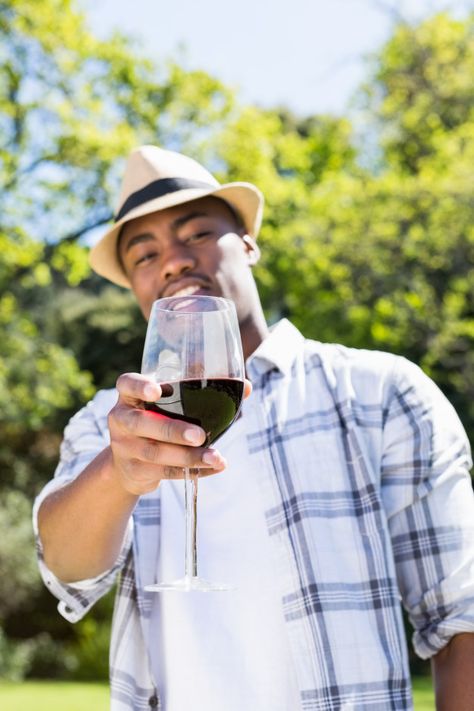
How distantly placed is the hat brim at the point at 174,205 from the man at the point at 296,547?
0.20 m

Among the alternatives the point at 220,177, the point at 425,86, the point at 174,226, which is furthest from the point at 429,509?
the point at 425,86

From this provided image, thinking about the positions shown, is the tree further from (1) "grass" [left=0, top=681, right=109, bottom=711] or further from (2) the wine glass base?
(2) the wine glass base

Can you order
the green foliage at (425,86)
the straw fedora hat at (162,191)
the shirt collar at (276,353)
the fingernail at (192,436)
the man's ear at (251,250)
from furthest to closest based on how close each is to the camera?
the green foliage at (425,86) < the man's ear at (251,250) < the straw fedora hat at (162,191) < the shirt collar at (276,353) < the fingernail at (192,436)

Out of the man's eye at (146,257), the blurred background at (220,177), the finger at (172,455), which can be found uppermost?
the blurred background at (220,177)

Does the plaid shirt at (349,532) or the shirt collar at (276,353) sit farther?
the shirt collar at (276,353)

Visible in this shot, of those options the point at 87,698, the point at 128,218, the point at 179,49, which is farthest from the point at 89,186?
the point at 128,218

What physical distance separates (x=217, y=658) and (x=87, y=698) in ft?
39.0

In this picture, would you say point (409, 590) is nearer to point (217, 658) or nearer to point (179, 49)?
point (217, 658)

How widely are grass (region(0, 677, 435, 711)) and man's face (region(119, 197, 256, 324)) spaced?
9.82m

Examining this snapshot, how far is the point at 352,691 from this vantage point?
76.5 inches

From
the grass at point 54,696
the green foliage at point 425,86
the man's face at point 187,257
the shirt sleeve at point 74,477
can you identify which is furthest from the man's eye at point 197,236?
the green foliage at point 425,86

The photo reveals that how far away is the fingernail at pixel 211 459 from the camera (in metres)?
1.54

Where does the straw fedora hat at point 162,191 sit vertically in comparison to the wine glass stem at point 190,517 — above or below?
above

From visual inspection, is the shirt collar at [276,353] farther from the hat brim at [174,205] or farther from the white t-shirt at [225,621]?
the hat brim at [174,205]
